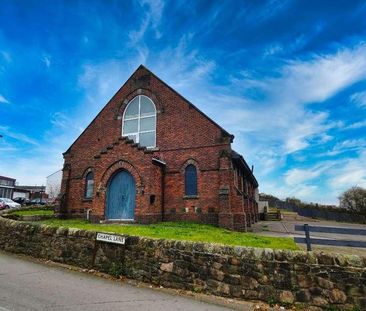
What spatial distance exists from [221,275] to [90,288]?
10.2 ft

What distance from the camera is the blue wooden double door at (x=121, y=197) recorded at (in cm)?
1638

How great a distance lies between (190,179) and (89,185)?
27.0 ft

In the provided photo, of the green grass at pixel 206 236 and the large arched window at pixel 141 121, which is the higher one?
the large arched window at pixel 141 121

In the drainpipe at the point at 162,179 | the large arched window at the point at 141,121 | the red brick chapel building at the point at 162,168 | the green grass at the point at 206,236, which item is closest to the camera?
the green grass at the point at 206,236

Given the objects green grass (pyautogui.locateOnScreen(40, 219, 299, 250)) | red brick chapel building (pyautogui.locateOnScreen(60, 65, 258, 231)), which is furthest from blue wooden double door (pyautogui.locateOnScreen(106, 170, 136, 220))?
green grass (pyautogui.locateOnScreen(40, 219, 299, 250))

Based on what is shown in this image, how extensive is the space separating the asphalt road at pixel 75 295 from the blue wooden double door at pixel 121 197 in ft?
28.3

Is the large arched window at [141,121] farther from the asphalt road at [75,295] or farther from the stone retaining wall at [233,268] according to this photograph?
the asphalt road at [75,295]

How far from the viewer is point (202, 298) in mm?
6121

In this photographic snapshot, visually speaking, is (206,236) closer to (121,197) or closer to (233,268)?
(233,268)

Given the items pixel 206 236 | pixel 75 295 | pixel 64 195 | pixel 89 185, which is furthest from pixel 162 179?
pixel 75 295

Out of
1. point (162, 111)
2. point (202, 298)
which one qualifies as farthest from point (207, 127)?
point (202, 298)

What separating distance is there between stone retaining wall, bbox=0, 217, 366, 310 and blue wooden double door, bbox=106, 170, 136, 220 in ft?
25.3

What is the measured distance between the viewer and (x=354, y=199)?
47375mm

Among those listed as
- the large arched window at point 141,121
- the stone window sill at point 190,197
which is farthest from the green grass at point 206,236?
the large arched window at point 141,121
